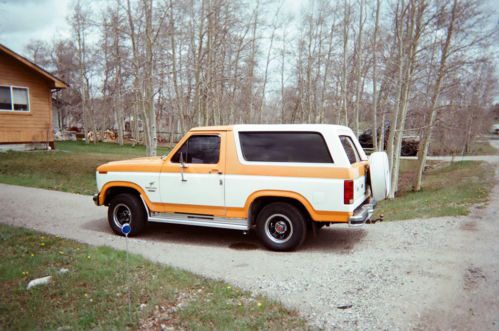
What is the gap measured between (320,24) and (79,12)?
18.2 m

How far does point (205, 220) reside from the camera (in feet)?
21.0

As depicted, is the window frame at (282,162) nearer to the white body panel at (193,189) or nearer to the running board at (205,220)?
the white body panel at (193,189)

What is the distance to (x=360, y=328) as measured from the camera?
3559 millimetres

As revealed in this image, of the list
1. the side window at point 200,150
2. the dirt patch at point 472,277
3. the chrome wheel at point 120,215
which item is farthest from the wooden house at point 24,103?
the dirt patch at point 472,277

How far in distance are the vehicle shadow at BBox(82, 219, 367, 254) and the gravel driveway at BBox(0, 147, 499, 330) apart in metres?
0.02

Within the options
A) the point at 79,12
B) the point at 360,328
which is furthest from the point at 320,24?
the point at 360,328

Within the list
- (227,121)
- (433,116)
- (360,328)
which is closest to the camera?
(360,328)

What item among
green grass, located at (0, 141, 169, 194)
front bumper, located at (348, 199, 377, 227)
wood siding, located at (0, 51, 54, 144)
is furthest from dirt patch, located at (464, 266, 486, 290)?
wood siding, located at (0, 51, 54, 144)

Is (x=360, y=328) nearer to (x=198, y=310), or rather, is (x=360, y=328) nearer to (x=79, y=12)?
(x=198, y=310)

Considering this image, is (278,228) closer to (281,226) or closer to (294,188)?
(281,226)

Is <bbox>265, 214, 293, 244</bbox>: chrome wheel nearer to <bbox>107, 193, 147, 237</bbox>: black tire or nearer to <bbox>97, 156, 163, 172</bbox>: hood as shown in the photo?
<bbox>97, 156, 163, 172</bbox>: hood

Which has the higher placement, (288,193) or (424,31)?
(424,31)

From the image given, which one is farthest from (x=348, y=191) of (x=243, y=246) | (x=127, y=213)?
(x=127, y=213)

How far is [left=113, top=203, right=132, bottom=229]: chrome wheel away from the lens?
7.06 metres
